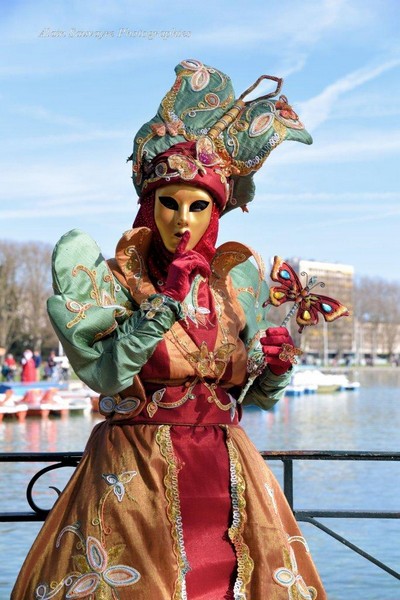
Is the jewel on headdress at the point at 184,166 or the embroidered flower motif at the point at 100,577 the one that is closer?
the embroidered flower motif at the point at 100,577

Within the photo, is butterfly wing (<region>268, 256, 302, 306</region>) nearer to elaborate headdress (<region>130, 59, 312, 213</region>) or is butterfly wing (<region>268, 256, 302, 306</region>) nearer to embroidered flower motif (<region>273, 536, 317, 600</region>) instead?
elaborate headdress (<region>130, 59, 312, 213</region>)

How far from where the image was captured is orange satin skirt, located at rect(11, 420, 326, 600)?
2.70 metres

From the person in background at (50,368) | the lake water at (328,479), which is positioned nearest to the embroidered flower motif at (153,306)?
the lake water at (328,479)

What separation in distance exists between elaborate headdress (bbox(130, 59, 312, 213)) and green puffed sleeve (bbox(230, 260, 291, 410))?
24 centimetres

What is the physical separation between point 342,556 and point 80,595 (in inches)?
232

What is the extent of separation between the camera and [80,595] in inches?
105

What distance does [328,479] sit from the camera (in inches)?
525

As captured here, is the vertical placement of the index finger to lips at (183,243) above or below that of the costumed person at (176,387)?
above

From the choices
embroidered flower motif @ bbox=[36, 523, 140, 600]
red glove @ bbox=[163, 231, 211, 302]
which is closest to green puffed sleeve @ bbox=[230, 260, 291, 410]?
red glove @ bbox=[163, 231, 211, 302]

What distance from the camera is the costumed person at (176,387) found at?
8.93 ft

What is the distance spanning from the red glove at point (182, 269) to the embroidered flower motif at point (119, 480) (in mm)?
516

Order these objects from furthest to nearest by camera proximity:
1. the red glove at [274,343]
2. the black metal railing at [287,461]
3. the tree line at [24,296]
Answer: the tree line at [24,296]
the black metal railing at [287,461]
the red glove at [274,343]

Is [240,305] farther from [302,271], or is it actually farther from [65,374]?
[65,374]

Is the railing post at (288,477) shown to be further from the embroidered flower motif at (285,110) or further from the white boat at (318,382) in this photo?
the white boat at (318,382)
